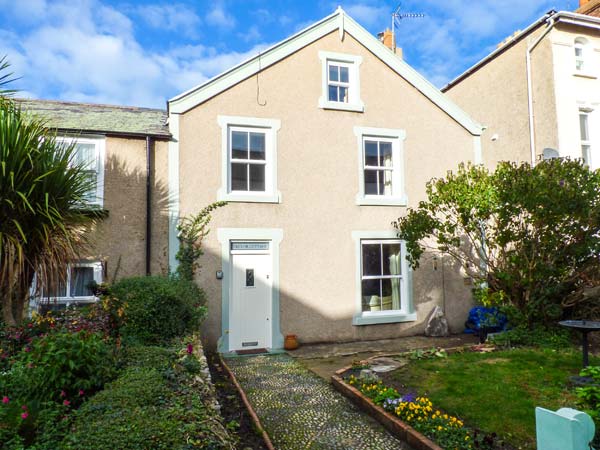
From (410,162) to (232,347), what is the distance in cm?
648

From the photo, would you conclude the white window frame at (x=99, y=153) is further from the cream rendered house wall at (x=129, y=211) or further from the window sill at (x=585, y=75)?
the window sill at (x=585, y=75)

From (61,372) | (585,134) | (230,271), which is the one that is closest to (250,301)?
(230,271)

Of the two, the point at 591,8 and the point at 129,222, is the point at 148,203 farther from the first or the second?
the point at 591,8

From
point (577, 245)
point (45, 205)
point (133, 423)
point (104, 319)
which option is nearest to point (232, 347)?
point (104, 319)

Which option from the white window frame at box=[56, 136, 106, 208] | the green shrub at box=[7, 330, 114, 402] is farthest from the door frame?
the green shrub at box=[7, 330, 114, 402]

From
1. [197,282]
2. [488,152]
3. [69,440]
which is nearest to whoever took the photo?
[69,440]

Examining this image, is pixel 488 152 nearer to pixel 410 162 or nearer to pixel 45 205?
pixel 410 162

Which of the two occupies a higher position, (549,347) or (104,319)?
(104,319)

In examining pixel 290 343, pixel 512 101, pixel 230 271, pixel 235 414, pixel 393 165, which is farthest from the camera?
pixel 512 101

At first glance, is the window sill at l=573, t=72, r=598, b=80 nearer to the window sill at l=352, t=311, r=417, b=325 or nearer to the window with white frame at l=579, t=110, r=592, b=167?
the window with white frame at l=579, t=110, r=592, b=167

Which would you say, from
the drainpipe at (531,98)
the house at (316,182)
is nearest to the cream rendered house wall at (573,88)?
the drainpipe at (531,98)

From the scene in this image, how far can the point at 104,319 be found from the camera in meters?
6.72

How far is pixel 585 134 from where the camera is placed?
13.8 meters

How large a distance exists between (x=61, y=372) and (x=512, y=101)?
49.6 ft
